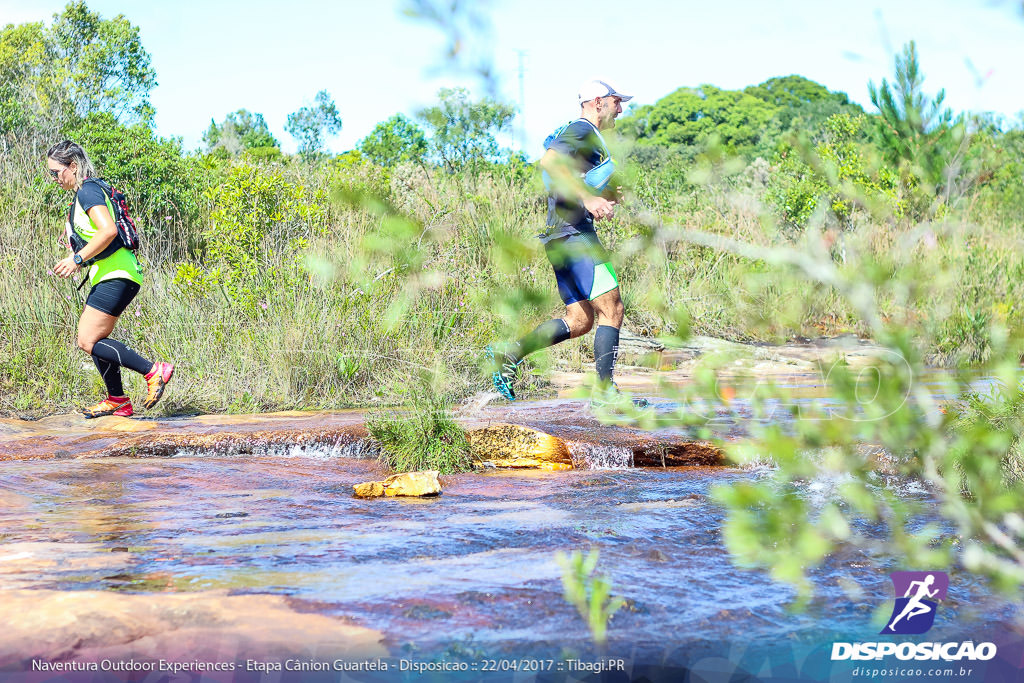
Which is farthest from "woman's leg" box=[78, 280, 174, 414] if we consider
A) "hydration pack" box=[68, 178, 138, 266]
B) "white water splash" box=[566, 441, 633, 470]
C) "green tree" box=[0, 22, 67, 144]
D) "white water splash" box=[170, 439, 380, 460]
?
"green tree" box=[0, 22, 67, 144]

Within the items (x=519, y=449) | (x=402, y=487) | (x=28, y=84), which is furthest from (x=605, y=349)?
(x=28, y=84)

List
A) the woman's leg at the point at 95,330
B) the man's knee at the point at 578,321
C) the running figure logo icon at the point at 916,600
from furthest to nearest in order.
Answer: the woman's leg at the point at 95,330 → the man's knee at the point at 578,321 → the running figure logo icon at the point at 916,600

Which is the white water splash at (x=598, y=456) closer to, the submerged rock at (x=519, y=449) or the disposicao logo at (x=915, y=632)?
the submerged rock at (x=519, y=449)

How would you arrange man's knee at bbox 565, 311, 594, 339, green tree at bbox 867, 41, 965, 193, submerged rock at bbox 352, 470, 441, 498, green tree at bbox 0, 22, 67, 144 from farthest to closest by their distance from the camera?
1. green tree at bbox 0, 22, 67, 144
2. man's knee at bbox 565, 311, 594, 339
3. submerged rock at bbox 352, 470, 441, 498
4. green tree at bbox 867, 41, 965, 193

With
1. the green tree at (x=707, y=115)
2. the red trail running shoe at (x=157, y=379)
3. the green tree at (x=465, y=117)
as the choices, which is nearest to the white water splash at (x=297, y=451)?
the red trail running shoe at (x=157, y=379)

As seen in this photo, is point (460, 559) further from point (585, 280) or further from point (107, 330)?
point (107, 330)

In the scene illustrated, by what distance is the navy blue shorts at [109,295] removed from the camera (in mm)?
6855

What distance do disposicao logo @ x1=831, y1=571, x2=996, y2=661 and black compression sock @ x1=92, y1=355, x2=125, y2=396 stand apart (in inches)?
219

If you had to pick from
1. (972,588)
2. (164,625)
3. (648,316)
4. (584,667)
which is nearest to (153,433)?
(164,625)

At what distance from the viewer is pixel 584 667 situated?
101 inches

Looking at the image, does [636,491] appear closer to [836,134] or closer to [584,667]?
[584,667]

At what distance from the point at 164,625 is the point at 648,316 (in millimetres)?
10624

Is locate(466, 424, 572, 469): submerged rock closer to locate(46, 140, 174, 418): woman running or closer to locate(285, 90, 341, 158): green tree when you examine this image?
locate(46, 140, 174, 418): woman running

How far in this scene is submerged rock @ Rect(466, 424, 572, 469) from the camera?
5.72 metres
